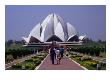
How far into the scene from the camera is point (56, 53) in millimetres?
9773

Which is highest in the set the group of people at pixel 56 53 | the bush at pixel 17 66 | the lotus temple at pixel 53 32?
the lotus temple at pixel 53 32

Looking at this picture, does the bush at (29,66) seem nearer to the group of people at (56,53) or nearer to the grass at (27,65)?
the grass at (27,65)

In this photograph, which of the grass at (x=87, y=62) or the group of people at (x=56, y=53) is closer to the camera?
the grass at (x=87, y=62)

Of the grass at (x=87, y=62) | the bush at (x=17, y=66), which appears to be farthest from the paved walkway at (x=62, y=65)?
the bush at (x=17, y=66)

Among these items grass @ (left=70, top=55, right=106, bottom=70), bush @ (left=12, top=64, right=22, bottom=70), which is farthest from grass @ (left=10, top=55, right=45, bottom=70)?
grass @ (left=70, top=55, right=106, bottom=70)

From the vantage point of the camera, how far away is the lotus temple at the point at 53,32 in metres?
9.62

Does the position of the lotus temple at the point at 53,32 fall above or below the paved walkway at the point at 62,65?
above

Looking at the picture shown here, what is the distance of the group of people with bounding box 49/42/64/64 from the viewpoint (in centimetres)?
968

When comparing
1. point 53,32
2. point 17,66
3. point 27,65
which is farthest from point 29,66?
point 53,32

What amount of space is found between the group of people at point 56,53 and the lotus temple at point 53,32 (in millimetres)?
221

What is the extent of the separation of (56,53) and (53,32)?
60cm
